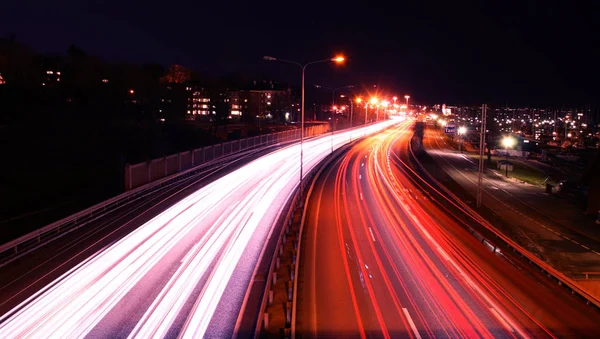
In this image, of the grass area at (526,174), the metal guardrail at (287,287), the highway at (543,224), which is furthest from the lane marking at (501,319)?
the grass area at (526,174)

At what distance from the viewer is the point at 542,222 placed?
102 ft

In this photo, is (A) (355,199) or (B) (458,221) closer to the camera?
(B) (458,221)

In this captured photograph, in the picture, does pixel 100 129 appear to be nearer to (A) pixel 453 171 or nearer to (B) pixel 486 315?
(A) pixel 453 171

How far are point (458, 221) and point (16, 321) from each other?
2077 cm

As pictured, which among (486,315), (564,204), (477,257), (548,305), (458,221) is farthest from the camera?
(564,204)

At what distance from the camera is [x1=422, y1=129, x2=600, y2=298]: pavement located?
22.5 meters

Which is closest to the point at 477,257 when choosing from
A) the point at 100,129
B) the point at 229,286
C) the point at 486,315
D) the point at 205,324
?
the point at 486,315

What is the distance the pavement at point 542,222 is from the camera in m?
22.5

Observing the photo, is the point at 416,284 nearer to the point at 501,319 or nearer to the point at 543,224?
the point at 501,319

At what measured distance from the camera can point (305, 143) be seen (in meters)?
69.8

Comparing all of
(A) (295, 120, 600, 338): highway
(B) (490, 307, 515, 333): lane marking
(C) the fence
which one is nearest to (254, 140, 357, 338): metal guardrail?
(A) (295, 120, 600, 338): highway

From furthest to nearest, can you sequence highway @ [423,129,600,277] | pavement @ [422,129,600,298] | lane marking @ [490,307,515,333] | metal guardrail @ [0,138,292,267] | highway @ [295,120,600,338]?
highway @ [423,129,600,277] → pavement @ [422,129,600,298] → metal guardrail @ [0,138,292,267] → highway @ [295,120,600,338] → lane marking @ [490,307,515,333]

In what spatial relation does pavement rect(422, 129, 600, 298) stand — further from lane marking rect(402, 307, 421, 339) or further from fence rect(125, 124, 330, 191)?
fence rect(125, 124, 330, 191)

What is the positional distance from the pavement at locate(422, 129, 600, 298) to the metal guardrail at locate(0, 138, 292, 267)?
20631 mm
